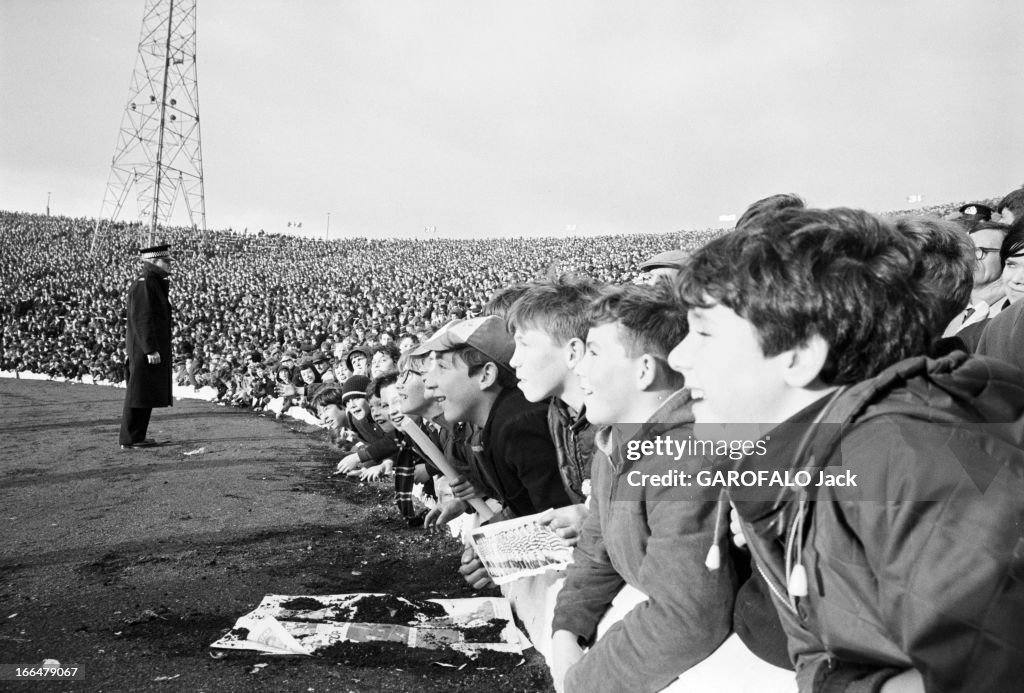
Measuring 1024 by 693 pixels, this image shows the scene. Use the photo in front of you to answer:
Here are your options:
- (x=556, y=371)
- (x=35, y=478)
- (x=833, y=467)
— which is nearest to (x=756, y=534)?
(x=833, y=467)

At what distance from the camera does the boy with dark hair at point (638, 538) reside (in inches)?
62.7

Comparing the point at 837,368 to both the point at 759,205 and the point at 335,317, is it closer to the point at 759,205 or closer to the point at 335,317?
the point at 759,205

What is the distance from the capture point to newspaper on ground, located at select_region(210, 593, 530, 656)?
2918 mm

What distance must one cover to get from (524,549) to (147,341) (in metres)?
6.37

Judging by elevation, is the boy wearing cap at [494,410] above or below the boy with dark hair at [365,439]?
above

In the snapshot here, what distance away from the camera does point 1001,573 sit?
0.96m

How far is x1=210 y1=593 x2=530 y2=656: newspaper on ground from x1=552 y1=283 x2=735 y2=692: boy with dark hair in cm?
92

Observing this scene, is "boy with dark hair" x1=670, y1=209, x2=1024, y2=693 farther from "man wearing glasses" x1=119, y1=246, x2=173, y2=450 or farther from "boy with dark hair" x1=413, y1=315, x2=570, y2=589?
"man wearing glasses" x1=119, y1=246, x2=173, y2=450

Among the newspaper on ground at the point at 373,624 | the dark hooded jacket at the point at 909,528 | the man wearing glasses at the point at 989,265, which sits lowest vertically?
the newspaper on ground at the point at 373,624

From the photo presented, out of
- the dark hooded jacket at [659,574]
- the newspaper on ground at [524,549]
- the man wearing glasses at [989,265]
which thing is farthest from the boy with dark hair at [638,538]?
the man wearing glasses at [989,265]

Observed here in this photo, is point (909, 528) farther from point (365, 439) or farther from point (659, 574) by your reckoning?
point (365, 439)

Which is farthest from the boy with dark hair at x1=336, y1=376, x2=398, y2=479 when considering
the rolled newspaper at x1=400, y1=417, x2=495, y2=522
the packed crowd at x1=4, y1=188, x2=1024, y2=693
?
the packed crowd at x1=4, y1=188, x2=1024, y2=693

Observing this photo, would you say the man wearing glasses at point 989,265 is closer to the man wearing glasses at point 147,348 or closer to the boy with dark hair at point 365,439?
the boy with dark hair at point 365,439

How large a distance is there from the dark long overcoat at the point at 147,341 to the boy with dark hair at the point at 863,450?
23.8 feet
